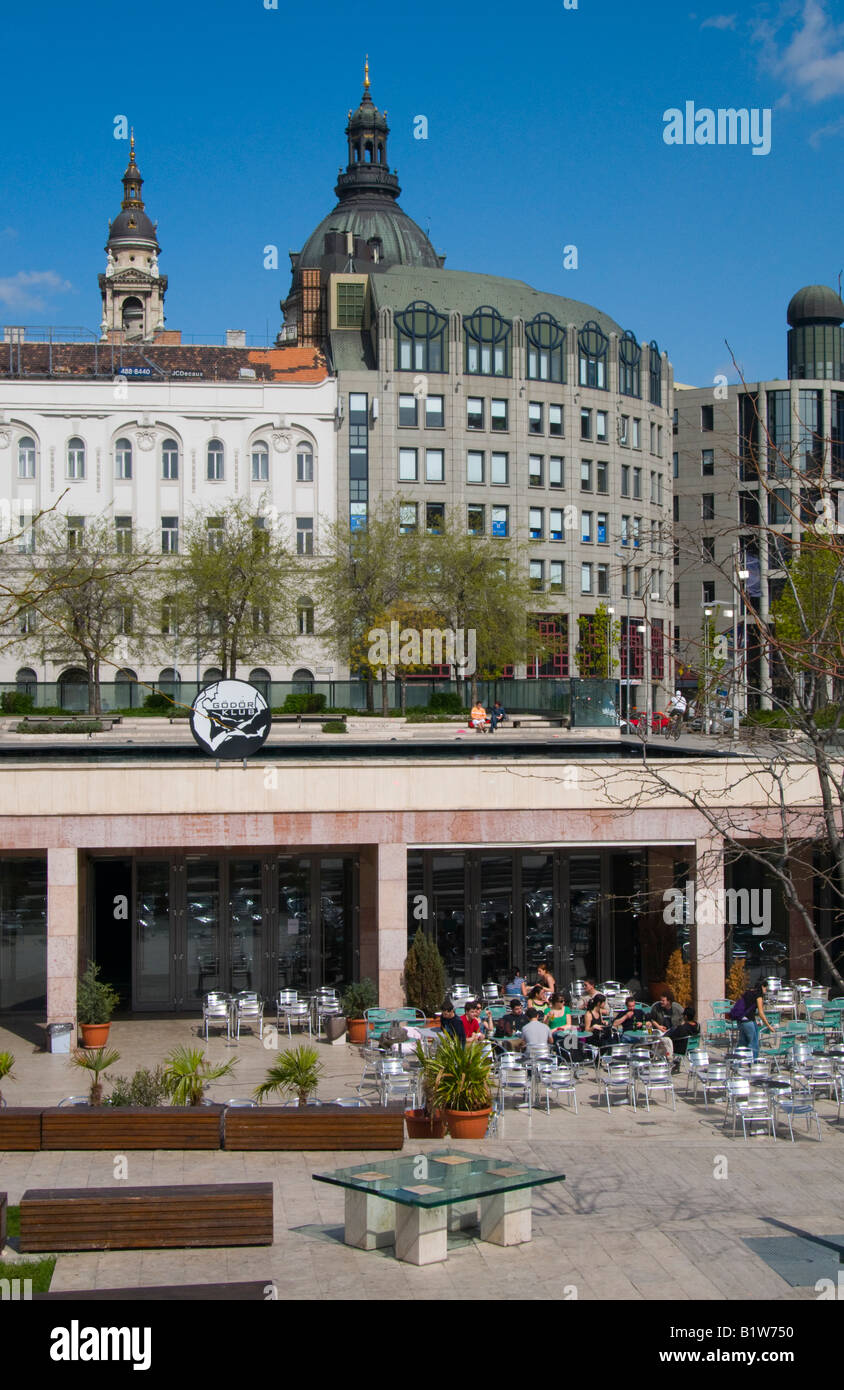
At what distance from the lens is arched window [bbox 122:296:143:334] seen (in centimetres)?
15538

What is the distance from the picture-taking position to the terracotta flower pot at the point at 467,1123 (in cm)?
1886

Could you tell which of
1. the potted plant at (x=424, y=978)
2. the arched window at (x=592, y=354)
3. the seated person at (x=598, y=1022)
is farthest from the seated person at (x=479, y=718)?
the arched window at (x=592, y=354)

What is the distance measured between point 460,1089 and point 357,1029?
718 cm

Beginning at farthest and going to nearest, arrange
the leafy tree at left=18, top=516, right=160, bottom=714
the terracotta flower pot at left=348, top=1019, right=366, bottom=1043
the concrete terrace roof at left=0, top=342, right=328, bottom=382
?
the concrete terrace roof at left=0, top=342, right=328, bottom=382 < the leafy tree at left=18, top=516, right=160, bottom=714 < the terracotta flower pot at left=348, top=1019, right=366, bottom=1043

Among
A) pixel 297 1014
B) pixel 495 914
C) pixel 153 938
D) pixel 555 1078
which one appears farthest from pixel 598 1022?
pixel 153 938

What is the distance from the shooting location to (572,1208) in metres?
15.5

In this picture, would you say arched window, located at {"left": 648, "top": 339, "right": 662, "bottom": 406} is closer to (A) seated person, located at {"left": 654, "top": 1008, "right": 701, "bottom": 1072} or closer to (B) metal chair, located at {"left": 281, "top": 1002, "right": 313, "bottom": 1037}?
(B) metal chair, located at {"left": 281, "top": 1002, "right": 313, "bottom": 1037}

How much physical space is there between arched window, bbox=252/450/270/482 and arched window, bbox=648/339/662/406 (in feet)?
91.5

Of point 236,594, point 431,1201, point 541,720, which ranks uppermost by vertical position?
point 236,594

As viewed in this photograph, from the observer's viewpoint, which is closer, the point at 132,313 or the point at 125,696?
the point at 125,696

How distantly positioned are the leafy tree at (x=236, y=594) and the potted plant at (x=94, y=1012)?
34698mm

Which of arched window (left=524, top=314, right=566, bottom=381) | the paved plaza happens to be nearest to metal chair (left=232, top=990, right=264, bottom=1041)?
the paved plaza

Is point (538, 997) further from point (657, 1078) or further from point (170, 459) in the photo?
point (170, 459)
